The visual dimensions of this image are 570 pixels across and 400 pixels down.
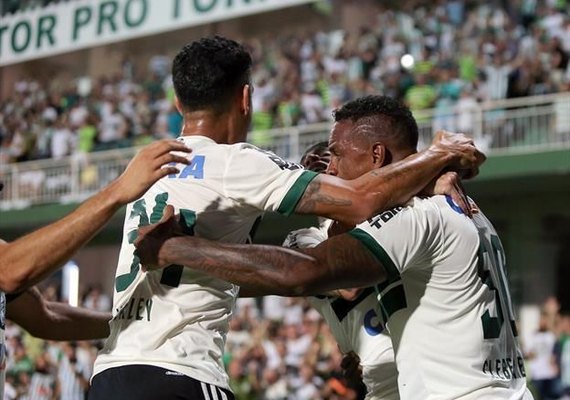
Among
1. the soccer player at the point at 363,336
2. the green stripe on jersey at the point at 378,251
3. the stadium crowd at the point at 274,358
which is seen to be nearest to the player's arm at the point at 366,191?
the green stripe on jersey at the point at 378,251

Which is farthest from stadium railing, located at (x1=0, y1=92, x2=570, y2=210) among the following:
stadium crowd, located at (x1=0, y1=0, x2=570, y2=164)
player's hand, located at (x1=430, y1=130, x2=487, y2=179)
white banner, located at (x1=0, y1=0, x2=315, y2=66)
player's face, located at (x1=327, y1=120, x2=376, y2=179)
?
player's face, located at (x1=327, y1=120, x2=376, y2=179)

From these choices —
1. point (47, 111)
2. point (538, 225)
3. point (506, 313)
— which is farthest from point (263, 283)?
point (47, 111)

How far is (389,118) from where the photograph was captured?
3980mm

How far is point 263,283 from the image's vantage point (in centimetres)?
346

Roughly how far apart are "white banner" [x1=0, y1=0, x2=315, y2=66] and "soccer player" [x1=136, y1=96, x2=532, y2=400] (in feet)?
46.4

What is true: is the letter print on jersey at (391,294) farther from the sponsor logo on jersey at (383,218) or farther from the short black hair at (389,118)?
the short black hair at (389,118)

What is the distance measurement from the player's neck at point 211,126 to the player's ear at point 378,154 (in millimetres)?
547

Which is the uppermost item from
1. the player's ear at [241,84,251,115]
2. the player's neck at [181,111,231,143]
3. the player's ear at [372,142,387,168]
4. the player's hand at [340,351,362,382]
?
the player's ear at [241,84,251,115]

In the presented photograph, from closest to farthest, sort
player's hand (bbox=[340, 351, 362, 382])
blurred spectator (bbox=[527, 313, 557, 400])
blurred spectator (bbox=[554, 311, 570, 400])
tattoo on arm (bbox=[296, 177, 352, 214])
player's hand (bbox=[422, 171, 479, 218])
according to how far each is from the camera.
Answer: tattoo on arm (bbox=[296, 177, 352, 214])
player's hand (bbox=[422, 171, 479, 218])
player's hand (bbox=[340, 351, 362, 382])
blurred spectator (bbox=[554, 311, 570, 400])
blurred spectator (bbox=[527, 313, 557, 400])

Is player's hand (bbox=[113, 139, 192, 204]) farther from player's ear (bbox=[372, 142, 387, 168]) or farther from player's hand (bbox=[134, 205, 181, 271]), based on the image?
player's ear (bbox=[372, 142, 387, 168])

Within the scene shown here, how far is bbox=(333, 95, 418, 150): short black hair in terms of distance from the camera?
156 inches

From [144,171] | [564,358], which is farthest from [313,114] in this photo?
[144,171]

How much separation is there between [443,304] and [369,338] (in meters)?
1.05

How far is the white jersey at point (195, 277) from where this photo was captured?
3.58m
